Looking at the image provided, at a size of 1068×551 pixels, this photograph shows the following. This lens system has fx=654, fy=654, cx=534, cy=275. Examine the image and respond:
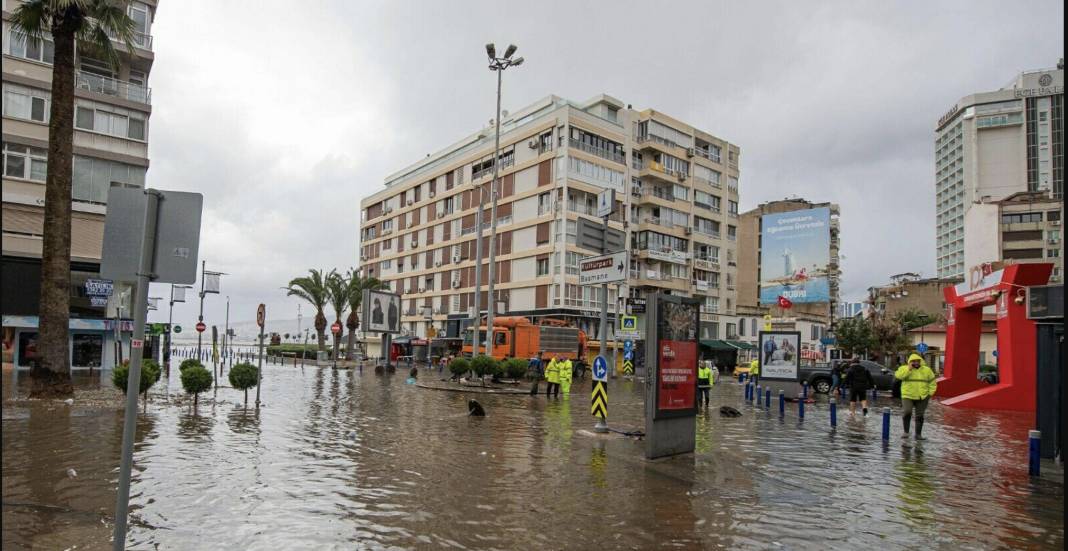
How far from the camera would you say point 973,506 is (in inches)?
324

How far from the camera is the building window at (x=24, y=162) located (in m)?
27.8

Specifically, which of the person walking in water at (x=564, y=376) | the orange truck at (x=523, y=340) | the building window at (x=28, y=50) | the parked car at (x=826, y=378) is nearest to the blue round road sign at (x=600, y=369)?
the person walking in water at (x=564, y=376)

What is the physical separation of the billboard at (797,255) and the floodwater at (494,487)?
155 ft

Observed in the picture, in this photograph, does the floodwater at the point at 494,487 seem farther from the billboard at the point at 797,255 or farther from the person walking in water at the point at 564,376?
the billboard at the point at 797,255

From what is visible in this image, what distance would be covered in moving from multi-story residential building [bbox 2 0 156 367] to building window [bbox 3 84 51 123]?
36 millimetres

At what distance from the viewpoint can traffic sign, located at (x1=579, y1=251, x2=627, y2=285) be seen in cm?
1462

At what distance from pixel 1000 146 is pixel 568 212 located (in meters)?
107

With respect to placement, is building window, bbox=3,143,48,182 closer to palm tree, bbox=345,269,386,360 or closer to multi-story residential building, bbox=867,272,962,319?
palm tree, bbox=345,269,386,360

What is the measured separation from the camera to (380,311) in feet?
116

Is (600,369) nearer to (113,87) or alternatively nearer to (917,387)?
(917,387)

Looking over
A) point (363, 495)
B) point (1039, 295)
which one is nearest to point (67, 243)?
point (363, 495)

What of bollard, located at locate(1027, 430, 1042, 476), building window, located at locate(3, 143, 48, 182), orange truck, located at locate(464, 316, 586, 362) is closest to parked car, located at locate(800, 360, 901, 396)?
orange truck, located at locate(464, 316, 586, 362)

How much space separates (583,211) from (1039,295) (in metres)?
43.3

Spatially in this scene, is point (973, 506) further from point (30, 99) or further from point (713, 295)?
point (713, 295)
